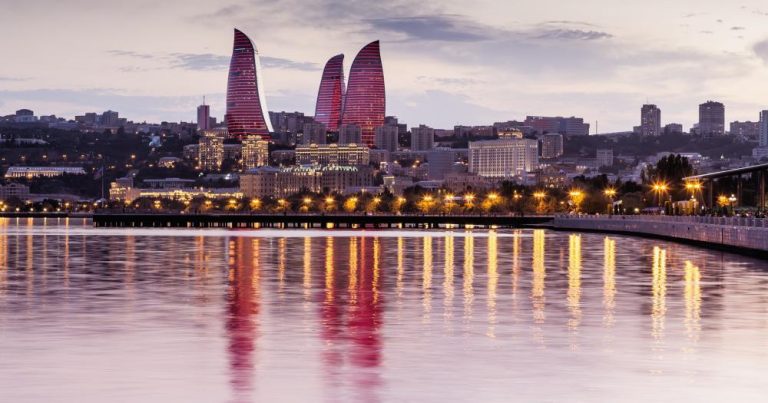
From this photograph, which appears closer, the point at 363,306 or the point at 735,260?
the point at 363,306

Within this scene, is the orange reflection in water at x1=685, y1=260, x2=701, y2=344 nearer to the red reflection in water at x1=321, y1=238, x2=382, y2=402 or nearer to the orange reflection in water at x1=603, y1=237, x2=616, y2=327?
the orange reflection in water at x1=603, y1=237, x2=616, y2=327

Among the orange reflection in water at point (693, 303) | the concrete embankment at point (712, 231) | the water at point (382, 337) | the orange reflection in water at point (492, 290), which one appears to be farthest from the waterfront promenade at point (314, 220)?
the water at point (382, 337)

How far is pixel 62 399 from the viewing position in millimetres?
14211

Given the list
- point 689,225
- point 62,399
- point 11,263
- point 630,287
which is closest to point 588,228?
point 689,225

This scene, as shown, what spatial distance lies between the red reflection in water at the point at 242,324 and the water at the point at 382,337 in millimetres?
44

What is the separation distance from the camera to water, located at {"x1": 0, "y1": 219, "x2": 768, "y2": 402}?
49.5 feet

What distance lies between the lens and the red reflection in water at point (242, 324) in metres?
15.9

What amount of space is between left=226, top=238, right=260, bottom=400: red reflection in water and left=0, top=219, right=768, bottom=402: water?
0.15 feet

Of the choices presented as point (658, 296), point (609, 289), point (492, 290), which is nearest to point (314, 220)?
point (609, 289)

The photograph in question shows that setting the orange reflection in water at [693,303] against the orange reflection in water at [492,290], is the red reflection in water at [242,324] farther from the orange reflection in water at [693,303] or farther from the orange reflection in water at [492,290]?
the orange reflection in water at [693,303]

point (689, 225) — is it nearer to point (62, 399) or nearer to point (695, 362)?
point (695, 362)

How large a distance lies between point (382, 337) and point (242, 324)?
3260 mm

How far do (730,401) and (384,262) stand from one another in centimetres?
3504

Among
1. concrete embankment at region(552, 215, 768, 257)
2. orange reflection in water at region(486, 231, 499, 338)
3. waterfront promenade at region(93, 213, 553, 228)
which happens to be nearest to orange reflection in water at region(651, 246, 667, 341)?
orange reflection in water at region(486, 231, 499, 338)
